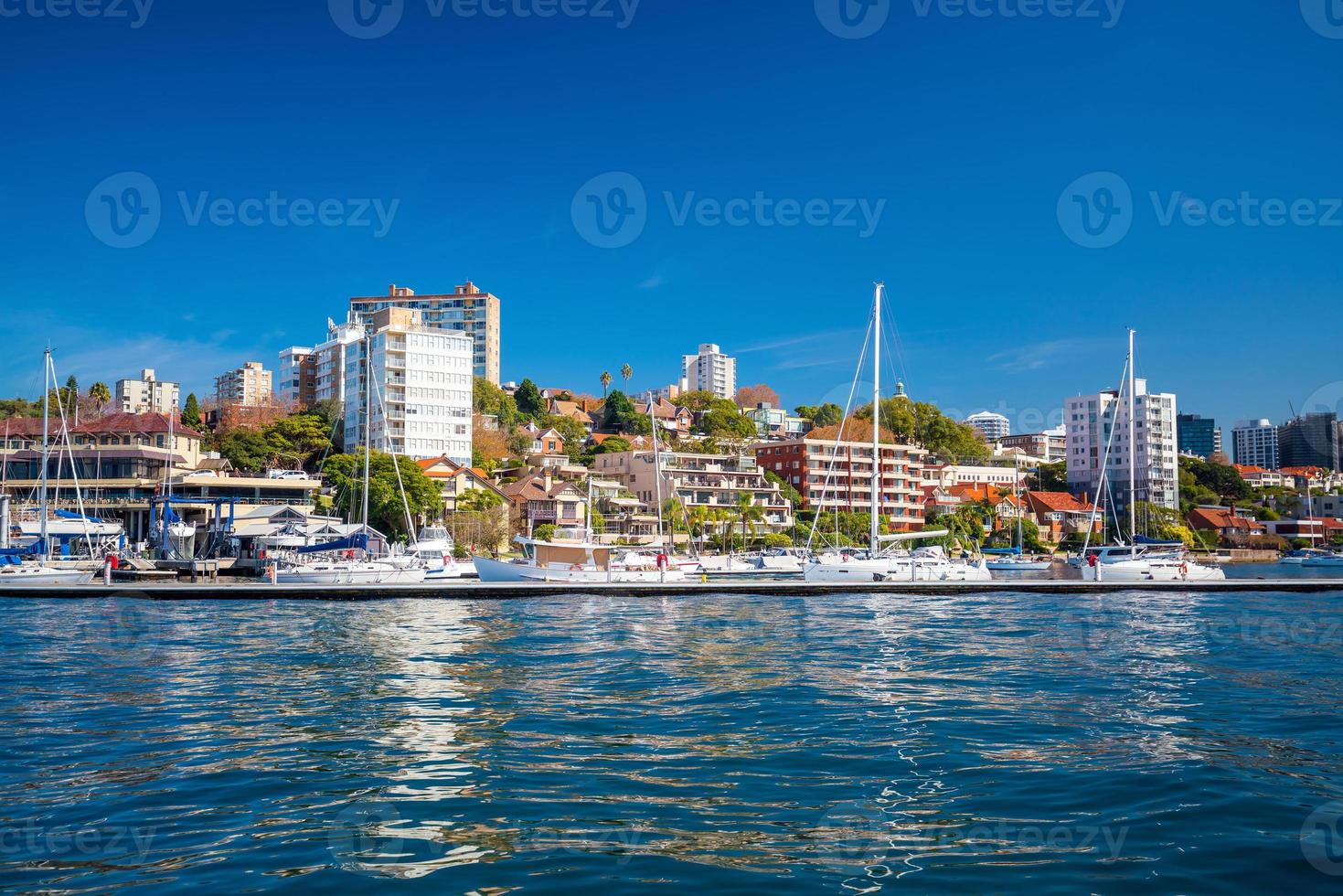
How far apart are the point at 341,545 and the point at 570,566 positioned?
13.2m

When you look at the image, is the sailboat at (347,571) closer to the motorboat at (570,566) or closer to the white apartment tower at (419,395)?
the motorboat at (570,566)

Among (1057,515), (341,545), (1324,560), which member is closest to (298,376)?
(341,545)

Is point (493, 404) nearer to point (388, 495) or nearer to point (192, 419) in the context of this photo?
point (192, 419)

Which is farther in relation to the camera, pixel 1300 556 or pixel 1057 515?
pixel 1057 515

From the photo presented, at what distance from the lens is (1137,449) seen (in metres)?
152

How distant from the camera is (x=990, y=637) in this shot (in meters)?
26.6

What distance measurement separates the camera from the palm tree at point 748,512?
89.4 metres

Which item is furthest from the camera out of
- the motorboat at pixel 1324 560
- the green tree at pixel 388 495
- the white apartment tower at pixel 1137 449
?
the white apartment tower at pixel 1137 449

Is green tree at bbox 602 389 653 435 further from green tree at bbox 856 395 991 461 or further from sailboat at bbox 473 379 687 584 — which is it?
sailboat at bbox 473 379 687 584

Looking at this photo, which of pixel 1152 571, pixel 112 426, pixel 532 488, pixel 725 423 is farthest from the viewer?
pixel 725 423

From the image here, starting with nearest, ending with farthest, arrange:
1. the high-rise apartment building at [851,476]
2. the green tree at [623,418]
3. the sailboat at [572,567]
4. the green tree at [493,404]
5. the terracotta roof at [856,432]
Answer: the sailboat at [572,567] < the high-rise apartment building at [851,476] < the terracotta roof at [856,432] < the green tree at [493,404] < the green tree at [623,418]

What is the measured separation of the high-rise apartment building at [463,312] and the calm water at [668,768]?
120898 mm

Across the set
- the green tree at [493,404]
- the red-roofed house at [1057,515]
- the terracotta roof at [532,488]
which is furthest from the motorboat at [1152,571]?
the green tree at [493,404]

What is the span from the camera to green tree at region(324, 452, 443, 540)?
228 feet
